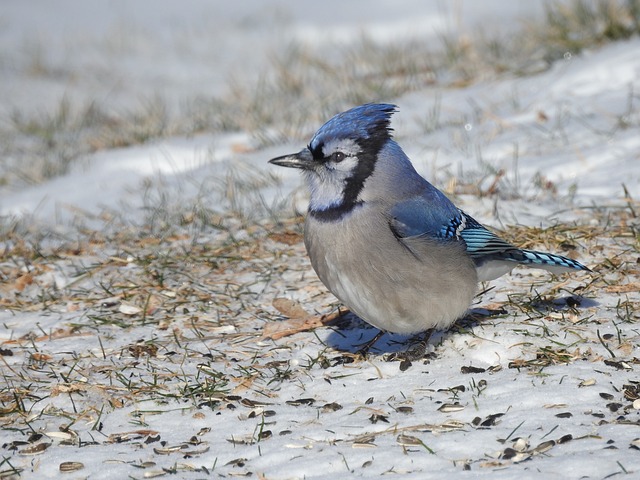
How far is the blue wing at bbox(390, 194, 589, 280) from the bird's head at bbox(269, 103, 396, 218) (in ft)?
0.71

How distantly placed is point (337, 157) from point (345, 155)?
35 millimetres

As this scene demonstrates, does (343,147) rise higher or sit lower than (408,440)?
higher

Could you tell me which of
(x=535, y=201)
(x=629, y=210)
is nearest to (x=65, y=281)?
(x=535, y=201)

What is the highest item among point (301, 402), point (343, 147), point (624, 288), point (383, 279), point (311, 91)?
point (343, 147)

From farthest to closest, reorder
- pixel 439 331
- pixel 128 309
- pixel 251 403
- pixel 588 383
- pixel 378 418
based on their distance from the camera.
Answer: pixel 128 309 < pixel 439 331 < pixel 251 403 < pixel 588 383 < pixel 378 418

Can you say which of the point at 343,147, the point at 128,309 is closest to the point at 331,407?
the point at 343,147

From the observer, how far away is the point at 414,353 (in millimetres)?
4250

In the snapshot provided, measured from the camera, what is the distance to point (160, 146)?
825 cm

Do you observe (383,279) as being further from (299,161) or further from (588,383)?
(588,383)

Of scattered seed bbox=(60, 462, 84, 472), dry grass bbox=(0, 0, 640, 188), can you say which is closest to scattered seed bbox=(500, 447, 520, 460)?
scattered seed bbox=(60, 462, 84, 472)

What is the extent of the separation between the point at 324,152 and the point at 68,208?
3.40 m

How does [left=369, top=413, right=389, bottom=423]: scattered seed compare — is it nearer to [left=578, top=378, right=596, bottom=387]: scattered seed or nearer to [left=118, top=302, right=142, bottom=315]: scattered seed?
[left=578, top=378, right=596, bottom=387]: scattered seed

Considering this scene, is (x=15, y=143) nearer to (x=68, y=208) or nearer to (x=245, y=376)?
(x=68, y=208)

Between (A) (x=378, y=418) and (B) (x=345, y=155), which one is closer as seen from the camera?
(A) (x=378, y=418)
